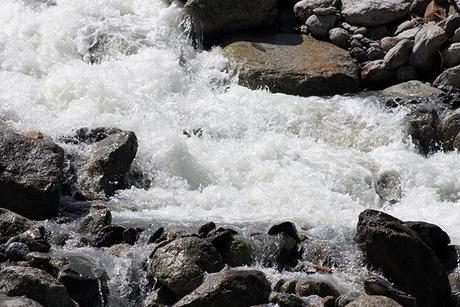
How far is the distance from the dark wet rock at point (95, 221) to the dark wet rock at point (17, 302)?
2546 mm

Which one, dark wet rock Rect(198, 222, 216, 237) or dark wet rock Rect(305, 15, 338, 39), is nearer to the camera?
dark wet rock Rect(198, 222, 216, 237)

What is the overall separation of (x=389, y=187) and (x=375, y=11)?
574cm

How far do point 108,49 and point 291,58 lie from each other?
3690 millimetres

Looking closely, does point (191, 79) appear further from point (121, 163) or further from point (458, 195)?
point (458, 195)

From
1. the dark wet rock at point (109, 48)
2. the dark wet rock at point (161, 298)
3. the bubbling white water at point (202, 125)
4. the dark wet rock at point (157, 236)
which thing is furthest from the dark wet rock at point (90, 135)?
the dark wet rock at point (161, 298)

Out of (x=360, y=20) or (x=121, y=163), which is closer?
(x=121, y=163)

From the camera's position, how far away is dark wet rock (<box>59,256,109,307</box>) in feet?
27.8

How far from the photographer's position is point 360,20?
58.3 feet

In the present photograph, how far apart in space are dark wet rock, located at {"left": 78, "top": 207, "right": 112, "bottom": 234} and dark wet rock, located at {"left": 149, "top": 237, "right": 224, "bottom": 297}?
1177 mm

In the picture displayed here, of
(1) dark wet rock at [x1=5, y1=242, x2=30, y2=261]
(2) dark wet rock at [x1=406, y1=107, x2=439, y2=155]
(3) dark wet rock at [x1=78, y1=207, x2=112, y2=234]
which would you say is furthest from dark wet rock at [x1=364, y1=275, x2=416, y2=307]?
(2) dark wet rock at [x1=406, y1=107, x2=439, y2=155]

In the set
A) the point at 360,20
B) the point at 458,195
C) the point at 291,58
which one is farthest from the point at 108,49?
the point at 458,195

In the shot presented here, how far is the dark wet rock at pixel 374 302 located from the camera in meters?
8.15

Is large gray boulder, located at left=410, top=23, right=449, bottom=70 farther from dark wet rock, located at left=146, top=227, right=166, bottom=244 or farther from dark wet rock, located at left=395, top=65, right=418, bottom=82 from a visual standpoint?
dark wet rock, located at left=146, top=227, right=166, bottom=244

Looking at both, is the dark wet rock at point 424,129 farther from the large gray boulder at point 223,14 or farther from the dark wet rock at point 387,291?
the dark wet rock at point 387,291
